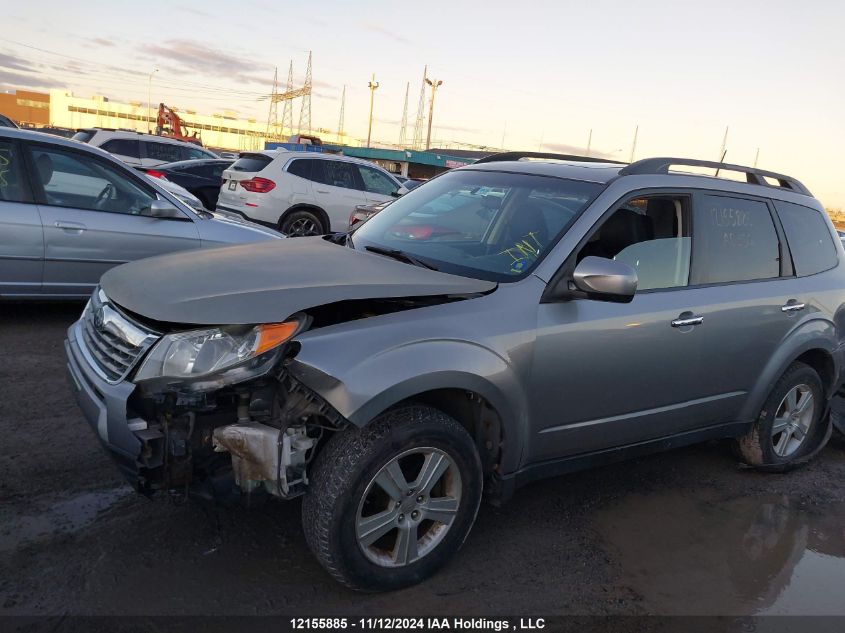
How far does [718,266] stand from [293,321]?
253cm

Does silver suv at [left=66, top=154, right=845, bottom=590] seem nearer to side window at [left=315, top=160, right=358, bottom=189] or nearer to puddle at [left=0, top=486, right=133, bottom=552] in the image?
puddle at [left=0, top=486, right=133, bottom=552]

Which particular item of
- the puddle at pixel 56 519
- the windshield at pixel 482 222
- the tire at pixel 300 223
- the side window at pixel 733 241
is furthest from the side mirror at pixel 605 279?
the tire at pixel 300 223

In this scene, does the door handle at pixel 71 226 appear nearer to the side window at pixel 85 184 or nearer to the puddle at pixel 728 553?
the side window at pixel 85 184

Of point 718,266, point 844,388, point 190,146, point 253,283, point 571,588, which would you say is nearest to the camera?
point 253,283

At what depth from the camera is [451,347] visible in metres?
2.82

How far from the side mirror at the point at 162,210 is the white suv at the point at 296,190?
5721mm

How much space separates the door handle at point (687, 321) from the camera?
11.7 ft

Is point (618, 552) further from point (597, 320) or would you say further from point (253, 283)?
point (253, 283)

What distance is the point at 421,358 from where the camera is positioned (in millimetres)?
2725

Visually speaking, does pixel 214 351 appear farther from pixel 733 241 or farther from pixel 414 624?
pixel 733 241

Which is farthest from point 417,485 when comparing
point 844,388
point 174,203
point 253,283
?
point 174,203

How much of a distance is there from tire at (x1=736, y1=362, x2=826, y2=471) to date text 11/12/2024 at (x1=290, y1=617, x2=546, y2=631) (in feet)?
7.74

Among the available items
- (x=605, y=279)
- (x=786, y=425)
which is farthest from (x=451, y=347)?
(x=786, y=425)

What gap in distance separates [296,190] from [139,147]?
251 inches
